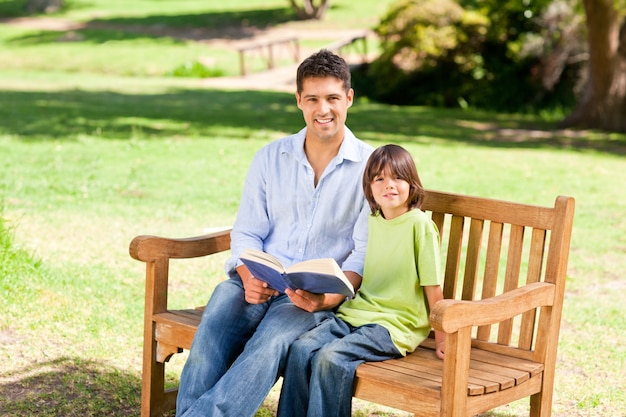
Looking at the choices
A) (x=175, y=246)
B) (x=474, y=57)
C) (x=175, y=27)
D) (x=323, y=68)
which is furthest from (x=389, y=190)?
(x=175, y=27)

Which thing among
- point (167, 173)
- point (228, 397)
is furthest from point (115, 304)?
point (167, 173)

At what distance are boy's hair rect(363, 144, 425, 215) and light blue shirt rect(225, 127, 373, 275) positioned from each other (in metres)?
0.15

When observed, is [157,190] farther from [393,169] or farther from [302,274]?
[302,274]

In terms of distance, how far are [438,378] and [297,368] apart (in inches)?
21.2

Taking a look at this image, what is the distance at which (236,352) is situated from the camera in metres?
4.04

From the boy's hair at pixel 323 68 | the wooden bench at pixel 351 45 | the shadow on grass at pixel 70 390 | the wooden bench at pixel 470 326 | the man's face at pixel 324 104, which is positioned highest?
the wooden bench at pixel 351 45

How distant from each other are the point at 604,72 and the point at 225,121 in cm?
680

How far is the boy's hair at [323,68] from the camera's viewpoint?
405 cm

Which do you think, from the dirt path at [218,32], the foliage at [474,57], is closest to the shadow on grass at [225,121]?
the foliage at [474,57]

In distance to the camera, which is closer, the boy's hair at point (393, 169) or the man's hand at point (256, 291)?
the boy's hair at point (393, 169)

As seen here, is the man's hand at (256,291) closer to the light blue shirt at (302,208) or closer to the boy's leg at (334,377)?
the light blue shirt at (302,208)

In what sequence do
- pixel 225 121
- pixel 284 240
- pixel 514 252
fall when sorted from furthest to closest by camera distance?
1. pixel 225 121
2. pixel 284 240
3. pixel 514 252

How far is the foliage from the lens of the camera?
2198cm

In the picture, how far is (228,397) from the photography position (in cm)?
363
